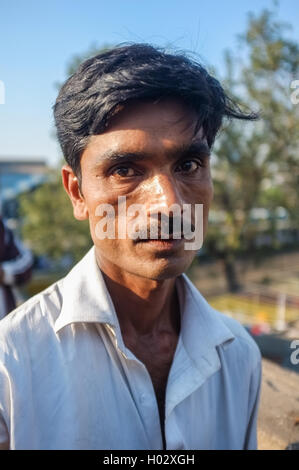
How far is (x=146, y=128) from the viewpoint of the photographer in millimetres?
1342

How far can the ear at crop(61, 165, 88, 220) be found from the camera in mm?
1566

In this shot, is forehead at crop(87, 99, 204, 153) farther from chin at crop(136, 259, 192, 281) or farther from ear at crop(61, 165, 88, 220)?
chin at crop(136, 259, 192, 281)

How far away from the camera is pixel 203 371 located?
60.2 inches

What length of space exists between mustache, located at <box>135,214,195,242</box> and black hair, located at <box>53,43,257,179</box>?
0.35 m

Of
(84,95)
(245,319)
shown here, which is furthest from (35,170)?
(84,95)

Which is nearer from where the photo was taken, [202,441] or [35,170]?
[202,441]

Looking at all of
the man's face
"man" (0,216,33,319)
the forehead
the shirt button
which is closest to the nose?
the man's face

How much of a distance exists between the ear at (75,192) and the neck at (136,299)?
0.64 ft

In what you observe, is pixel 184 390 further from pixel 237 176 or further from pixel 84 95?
pixel 237 176

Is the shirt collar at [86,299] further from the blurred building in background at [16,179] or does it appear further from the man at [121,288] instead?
the blurred building in background at [16,179]

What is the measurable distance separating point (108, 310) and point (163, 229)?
347mm

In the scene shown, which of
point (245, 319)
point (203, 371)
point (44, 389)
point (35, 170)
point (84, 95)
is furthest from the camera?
point (35, 170)

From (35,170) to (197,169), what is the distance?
77.6 ft

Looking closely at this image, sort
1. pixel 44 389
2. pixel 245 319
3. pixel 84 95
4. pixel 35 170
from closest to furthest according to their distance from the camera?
pixel 44 389 < pixel 84 95 < pixel 245 319 < pixel 35 170
